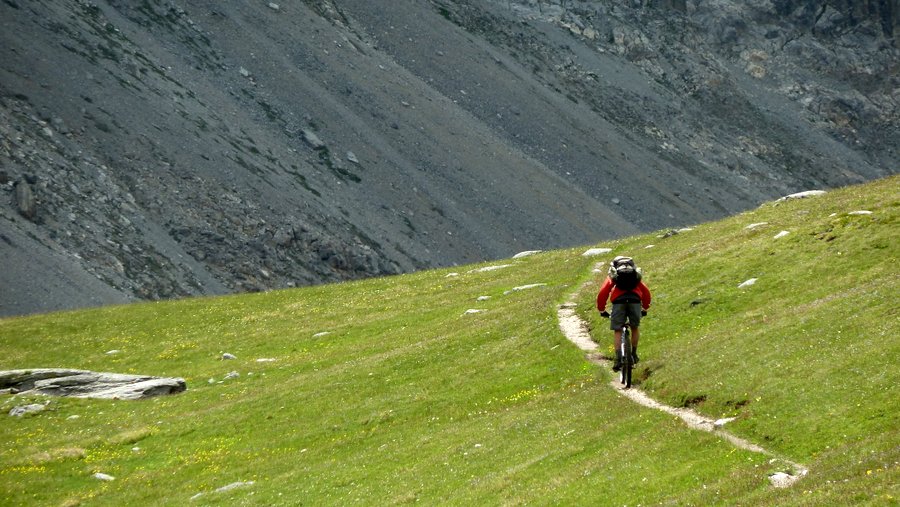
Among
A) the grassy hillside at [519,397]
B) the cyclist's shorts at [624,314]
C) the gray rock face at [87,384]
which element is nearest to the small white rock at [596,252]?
the grassy hillside at [519,397]

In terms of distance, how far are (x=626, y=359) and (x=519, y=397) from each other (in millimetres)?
4692

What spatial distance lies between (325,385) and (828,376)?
22.1 m

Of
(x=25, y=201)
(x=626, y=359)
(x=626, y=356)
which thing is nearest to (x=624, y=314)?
(x=626, y=356)

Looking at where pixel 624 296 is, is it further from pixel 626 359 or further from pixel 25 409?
pixel 25 409

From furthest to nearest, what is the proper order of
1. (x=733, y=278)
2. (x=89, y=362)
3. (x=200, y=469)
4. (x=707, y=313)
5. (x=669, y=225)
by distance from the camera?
(x=669, y=225) < (x=89, y=362) < (x=733, y=278) < (x=707, y=313) < (x=200, y=469)

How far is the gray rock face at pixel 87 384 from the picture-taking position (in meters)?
46.2

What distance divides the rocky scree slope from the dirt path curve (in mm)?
53717

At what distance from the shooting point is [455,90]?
522ft

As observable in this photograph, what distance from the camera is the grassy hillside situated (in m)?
23.6

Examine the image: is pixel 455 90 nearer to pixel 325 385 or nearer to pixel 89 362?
pixel 89 362

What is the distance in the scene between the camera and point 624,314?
103 feet

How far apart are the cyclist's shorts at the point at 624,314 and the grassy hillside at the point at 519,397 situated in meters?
2.05

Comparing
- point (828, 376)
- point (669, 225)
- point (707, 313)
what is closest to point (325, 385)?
point (707, 313)

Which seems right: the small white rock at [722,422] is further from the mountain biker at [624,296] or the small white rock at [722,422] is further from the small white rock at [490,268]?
the small white rock at [490,268]
